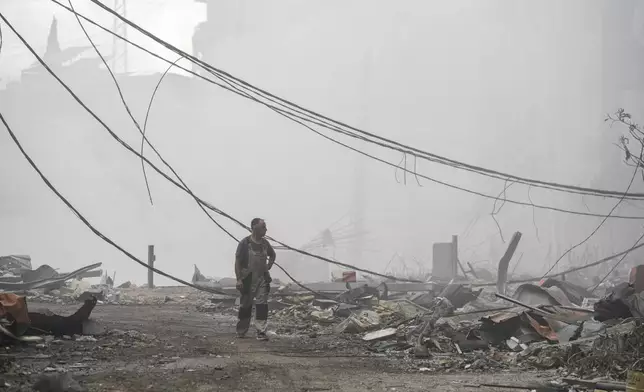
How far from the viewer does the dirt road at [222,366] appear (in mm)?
5000

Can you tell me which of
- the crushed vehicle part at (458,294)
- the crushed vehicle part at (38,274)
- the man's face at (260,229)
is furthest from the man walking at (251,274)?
Answer: the crushed vehicle part at (38,274)

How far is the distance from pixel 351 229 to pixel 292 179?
1424 cm

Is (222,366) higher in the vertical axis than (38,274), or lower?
lower

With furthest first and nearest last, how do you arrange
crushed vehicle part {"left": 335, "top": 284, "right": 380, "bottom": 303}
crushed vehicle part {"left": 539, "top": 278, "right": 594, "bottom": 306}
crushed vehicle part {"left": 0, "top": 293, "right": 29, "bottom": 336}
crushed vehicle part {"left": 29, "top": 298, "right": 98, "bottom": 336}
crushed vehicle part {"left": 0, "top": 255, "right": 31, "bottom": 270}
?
crushed vehicle part {"left": 0, "top": 255, "right": 31, "bottom": 270}
crushed vehicle part {"left": 335, "top": 284, "right": 380, "bottom": 303}
crushed vehicle part {"left": 539, "top": 278, "right": 594, "bottom": 306}
crushed vehicle part {"left": 29, "top": 298, "right": 98, "bottom": 336}
crushed vehicle part {"left": 0, "top": 293, "right": 29, "bottom": 336}

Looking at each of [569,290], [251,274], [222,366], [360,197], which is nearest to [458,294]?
[569,290]

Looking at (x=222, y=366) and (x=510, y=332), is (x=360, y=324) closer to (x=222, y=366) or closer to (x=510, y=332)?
(x=510, y=332)

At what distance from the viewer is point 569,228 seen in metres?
41.3

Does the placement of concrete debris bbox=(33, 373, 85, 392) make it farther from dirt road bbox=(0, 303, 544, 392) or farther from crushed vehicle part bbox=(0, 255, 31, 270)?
crushed vehicle part bbox=(0, 255, 31, 270)

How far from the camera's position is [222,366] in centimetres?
587

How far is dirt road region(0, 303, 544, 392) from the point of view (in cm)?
500

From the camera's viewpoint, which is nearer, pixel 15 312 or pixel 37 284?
pixel 15 312

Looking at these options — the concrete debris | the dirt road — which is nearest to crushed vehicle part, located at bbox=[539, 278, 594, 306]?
the dirt road

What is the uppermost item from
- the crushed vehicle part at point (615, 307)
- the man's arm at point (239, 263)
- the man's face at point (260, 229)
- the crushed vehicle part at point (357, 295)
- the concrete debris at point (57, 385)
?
the man's face at point (260, 229)

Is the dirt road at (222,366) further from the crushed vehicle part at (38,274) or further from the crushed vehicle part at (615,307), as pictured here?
the crushed vehicle part at (38,274)
